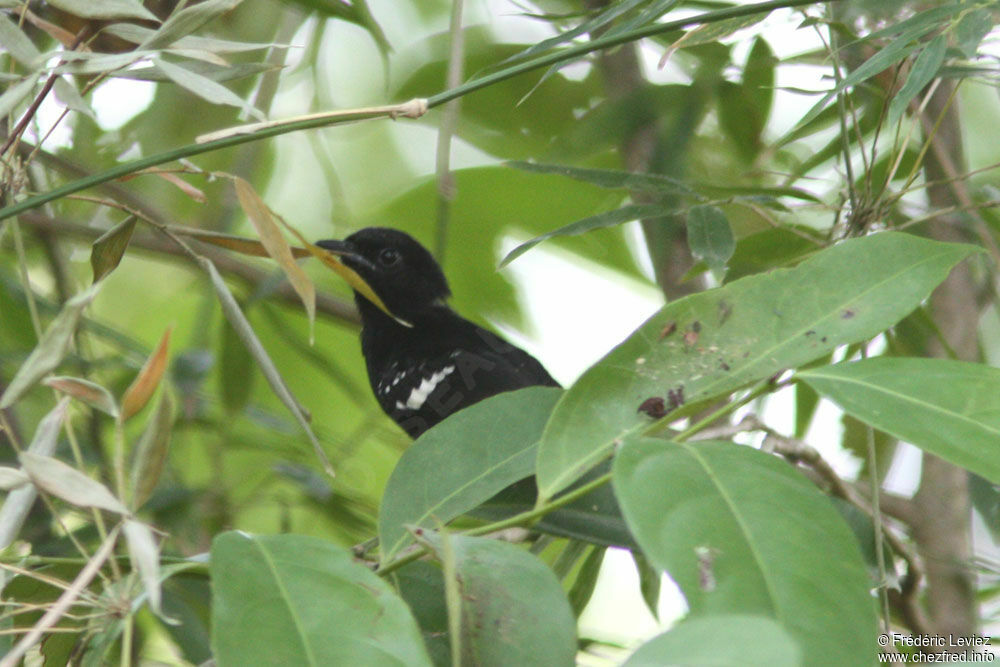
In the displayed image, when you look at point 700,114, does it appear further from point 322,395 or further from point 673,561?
point 673,561

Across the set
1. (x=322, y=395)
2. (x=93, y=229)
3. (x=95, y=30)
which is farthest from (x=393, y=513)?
(x=322, y=395)

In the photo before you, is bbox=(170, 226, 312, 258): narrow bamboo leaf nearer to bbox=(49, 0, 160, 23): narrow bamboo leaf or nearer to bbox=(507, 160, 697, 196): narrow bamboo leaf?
bbox=(49, 0, 160, 23): narrow bamboo leaf

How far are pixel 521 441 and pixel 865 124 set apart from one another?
118 cm

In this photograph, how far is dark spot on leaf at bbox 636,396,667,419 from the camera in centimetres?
79

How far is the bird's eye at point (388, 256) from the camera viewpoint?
2430mm

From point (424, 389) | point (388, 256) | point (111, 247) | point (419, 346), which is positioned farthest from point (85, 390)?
point (388, 256)

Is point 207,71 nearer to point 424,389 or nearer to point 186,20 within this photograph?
point 186,20

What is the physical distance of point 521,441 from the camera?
89cm

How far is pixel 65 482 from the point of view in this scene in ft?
2.25

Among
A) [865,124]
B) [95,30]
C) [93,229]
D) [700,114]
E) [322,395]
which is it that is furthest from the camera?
[322,395]

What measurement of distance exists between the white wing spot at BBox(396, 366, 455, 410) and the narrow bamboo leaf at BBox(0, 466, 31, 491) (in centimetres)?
140

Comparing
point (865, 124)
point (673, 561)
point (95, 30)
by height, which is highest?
point (865, 124)

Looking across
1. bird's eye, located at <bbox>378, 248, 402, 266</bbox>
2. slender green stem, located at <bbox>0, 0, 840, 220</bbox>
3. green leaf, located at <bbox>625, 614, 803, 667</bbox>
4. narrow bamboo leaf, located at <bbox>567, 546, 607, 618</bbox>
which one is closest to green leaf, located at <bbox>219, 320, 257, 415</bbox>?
bird's eye, located at <bbox>378, 248, 402, 266</bbox>

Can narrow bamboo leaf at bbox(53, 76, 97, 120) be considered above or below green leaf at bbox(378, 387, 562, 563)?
above
